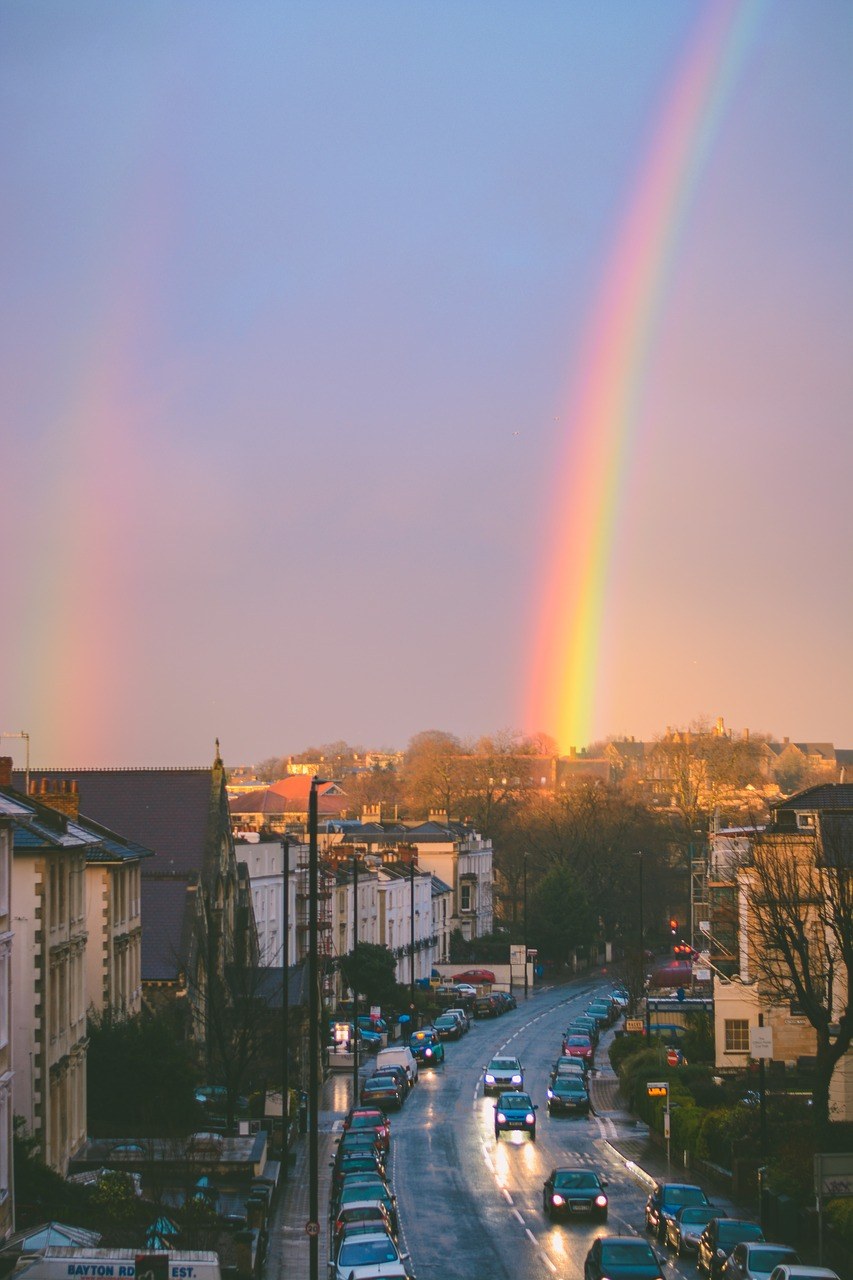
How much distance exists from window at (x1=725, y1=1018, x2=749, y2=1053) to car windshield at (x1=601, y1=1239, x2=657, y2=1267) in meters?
33.2

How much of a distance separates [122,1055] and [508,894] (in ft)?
341

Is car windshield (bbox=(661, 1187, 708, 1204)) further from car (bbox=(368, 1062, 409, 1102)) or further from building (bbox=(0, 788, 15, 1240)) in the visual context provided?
car (bbox=(368, 1062, 409, 1102))

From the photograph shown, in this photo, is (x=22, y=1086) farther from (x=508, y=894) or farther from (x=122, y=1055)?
(x=508, y=894)

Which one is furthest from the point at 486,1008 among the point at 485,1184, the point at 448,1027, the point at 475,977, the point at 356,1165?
the point at 356,1165

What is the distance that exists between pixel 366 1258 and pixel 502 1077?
3627 centimetres

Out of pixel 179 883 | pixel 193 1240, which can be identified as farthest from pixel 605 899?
pixel 193 1240

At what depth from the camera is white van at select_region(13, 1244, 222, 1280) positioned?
84.4ft

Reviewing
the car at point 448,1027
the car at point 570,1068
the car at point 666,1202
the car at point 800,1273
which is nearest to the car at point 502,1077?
the car at point 570,1068

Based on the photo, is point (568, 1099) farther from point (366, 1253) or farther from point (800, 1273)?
point (800, 1273)

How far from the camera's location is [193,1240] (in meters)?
31.0

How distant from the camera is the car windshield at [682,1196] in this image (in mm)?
37375

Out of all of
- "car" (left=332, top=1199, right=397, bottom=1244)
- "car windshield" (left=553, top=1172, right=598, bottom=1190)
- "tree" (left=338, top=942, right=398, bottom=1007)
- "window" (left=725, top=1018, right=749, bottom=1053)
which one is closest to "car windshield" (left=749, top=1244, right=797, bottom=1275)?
"car" (left=332, top=1199, right=397, bottom=1244)

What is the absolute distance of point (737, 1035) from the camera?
6188cm

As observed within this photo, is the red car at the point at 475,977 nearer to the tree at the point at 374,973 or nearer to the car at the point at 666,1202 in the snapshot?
the tree at the point at 374,973
